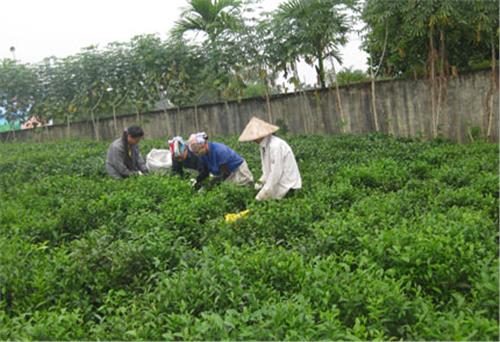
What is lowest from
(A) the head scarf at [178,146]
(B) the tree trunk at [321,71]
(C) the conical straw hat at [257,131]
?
(A) the head scarf at [178,146]

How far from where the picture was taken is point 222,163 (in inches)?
328

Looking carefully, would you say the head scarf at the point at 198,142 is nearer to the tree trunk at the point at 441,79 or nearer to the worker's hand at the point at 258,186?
the worker's hand at the point at 258,186

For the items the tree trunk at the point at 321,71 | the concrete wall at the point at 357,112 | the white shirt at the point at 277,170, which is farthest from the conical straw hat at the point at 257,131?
the tree trunk at the point at 321,71

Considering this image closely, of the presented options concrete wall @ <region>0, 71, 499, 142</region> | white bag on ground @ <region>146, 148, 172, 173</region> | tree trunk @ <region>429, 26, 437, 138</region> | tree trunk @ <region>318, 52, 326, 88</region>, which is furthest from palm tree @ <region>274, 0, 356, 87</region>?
white bag on ground @ <region>146, 148, 172, 173</region>

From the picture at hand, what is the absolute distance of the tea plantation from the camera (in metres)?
3.52

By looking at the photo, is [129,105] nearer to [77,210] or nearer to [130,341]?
[77,210]

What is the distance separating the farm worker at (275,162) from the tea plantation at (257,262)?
275 mm

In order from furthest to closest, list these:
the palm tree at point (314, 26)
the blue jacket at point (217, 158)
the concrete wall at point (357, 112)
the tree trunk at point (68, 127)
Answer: the tree trunk at point (68, 127), the palm tree at point (314, 26), the concrete wall at point (357, 112), the blue jacket at point (217, 158)

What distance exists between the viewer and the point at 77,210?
266 inches

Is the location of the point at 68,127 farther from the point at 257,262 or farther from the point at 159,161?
the point at 257,262

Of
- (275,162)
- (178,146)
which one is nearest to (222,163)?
(178,146)

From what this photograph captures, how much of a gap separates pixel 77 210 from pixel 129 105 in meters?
13.2

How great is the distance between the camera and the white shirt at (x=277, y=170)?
724cm

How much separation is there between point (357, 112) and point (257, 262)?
10.3 meters
